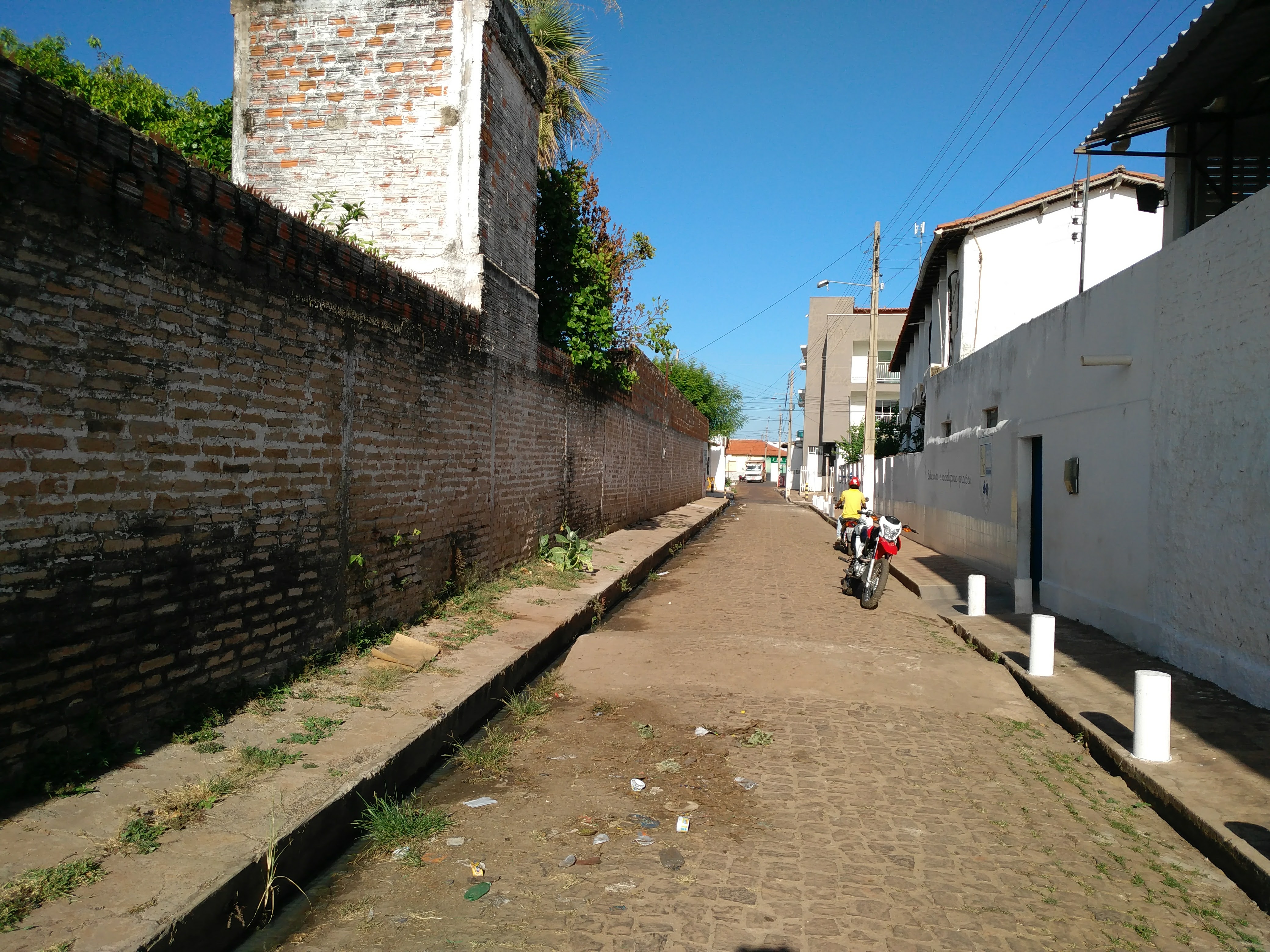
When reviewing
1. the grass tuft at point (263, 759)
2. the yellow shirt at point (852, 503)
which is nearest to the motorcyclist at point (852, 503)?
the yellow shirt at point (852, 503)

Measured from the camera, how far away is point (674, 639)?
8.84 metres

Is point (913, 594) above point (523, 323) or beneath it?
beneath

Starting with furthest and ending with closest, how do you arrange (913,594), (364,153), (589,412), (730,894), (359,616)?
(589,412), (913,594), (364,153), (359,616), (730,894)

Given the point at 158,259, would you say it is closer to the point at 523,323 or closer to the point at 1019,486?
the point at 523,323

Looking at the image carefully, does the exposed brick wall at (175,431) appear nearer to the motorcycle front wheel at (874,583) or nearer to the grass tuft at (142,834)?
the grass tuft at (142,834)

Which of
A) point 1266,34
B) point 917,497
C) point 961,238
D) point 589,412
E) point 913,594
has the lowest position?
point 913,594

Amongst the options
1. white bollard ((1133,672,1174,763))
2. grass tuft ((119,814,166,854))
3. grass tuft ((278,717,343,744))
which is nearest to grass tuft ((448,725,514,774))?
grass tuft ((278,717,343,744))

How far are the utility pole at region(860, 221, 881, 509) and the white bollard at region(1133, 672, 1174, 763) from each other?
19248 mm

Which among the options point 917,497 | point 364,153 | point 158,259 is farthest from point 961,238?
point 158,259

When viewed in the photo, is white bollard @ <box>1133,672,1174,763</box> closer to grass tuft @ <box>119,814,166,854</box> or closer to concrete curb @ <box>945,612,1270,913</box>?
concrete curb @ <box>945,612,1270,913</box>

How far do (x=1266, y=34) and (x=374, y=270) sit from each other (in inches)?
284

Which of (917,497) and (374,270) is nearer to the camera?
(374,270)

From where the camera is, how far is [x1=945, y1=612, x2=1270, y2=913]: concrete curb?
147 inches

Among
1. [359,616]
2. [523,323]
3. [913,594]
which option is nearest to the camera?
[359,616]
